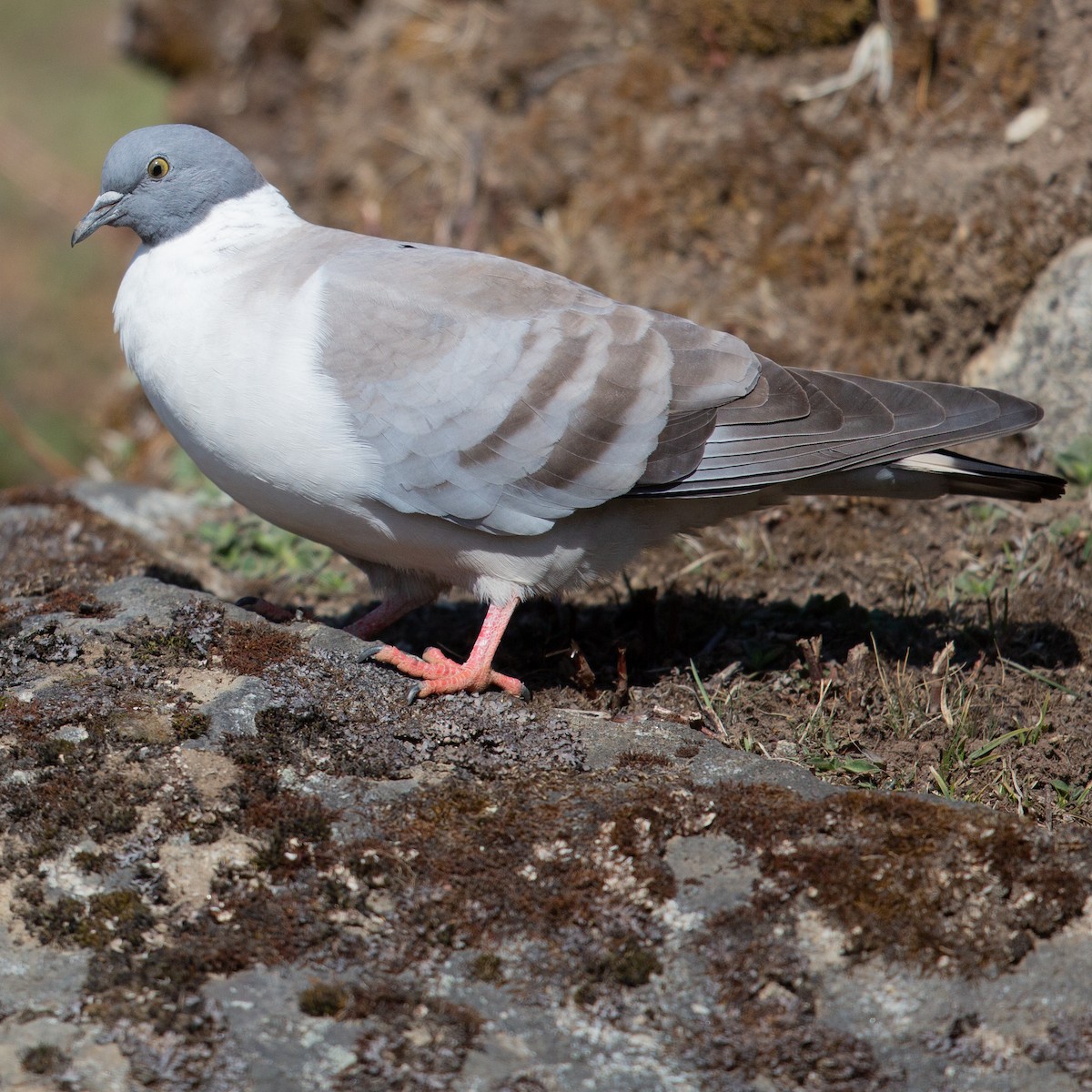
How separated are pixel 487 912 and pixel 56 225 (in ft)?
38.4

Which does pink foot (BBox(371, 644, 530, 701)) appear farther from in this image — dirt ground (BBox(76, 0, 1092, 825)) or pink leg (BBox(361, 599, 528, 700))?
dirt ground (BBox(76, 0, 1092, 825))

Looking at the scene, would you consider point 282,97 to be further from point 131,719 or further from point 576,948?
point 576,948

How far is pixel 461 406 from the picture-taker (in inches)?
157

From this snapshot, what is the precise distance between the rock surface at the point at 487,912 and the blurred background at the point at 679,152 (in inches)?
132

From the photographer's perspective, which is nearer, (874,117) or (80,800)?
(80,800)

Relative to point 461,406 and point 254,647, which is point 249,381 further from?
point 254,647

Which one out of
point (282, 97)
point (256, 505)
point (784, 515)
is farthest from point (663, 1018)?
point (282, 97)

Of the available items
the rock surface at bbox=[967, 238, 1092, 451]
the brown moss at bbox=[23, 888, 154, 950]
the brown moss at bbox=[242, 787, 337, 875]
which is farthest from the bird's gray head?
the rock surface at bbox=[967, 238, 1092, 451]

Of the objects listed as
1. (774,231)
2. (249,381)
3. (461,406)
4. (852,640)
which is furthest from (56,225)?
Result: (852,640)

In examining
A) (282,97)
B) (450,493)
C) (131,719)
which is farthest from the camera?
(282,97)

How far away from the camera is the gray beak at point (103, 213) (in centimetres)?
440

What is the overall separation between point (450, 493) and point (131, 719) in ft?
3.88

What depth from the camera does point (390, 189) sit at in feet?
27.3

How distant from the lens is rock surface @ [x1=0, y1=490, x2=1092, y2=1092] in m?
2.64
